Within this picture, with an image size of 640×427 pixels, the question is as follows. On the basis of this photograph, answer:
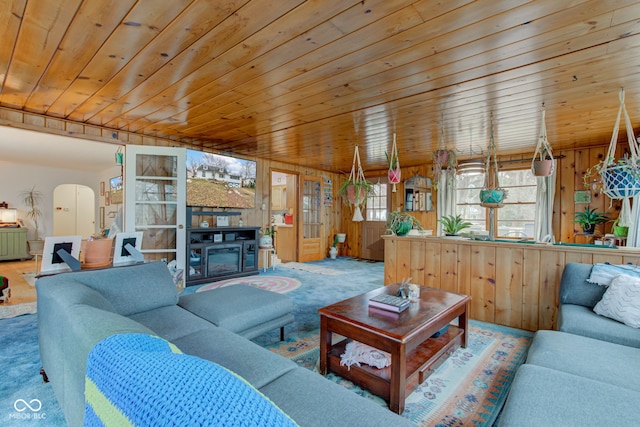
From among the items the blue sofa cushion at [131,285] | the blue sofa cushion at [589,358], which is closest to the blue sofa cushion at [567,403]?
the blue sofa cushion at [589,358]

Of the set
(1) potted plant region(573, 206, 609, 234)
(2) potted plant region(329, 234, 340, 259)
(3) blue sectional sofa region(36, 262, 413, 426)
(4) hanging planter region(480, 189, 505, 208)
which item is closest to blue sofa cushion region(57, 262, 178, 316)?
(3) blue sectional sofa region(36, 262, 413, 426)

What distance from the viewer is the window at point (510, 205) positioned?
5352 mm

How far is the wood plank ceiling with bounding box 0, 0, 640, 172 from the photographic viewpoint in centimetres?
166

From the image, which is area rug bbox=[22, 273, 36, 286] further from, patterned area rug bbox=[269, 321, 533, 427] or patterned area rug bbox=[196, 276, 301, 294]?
patterned area rug bbox=[269, 321, 533, 427]

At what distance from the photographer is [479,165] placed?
3561 millimetres

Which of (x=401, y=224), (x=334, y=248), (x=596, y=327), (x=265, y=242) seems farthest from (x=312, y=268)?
(x=596, y=327)

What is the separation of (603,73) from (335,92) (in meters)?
2.08

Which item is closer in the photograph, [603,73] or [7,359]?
[7,359]

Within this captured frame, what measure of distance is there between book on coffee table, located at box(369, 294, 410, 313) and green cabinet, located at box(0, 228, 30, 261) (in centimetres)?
829

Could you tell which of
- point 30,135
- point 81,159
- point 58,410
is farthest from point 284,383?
point 81,159

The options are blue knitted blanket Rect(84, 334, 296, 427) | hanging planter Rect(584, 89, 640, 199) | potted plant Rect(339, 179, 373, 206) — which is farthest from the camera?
potted plant Rect(339, 179, 373, 206)

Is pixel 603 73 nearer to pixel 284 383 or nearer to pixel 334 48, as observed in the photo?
pixel 334 48

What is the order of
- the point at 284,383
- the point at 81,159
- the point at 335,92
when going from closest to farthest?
the point at 284,383, the point at 335,92, the point at 81,159

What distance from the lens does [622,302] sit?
6.31ft
